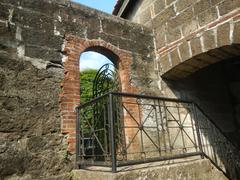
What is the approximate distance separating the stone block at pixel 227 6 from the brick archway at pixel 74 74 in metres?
1.94

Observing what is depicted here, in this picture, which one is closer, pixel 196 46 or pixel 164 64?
pixel 196 46

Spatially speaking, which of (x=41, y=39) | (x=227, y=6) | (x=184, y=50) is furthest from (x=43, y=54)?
(x=227, y=6)

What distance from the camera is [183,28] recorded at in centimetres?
522

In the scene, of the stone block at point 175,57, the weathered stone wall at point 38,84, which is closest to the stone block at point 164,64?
the stone block at point 175,57

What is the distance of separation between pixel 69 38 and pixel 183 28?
2329 mm

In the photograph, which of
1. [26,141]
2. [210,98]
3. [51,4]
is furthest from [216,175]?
[51,4]

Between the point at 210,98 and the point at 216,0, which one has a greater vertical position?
the point at 216,0

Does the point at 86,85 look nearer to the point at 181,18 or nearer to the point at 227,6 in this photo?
the point at 181,18

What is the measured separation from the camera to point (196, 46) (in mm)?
4863

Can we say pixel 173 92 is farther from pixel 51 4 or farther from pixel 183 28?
pixel 51 4

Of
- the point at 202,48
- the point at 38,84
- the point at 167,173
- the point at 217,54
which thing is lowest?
the point at 167,173

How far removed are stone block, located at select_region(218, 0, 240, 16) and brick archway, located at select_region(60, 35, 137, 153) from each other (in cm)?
194

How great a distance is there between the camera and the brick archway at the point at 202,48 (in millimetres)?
4312

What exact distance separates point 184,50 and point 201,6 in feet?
2.90
